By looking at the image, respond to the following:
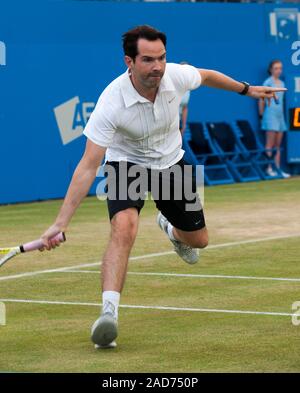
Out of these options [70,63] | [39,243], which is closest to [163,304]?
[39,243]

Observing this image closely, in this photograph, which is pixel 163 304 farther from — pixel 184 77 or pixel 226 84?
pixel 184 77

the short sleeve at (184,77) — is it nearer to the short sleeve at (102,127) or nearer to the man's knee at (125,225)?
the short sleeve at (102,127)

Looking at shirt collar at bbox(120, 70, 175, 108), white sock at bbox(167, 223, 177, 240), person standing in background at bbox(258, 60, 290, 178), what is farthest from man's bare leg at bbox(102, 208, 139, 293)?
person standing in background at bbox(258, 60, 290, 178)

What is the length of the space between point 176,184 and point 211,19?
1309cm

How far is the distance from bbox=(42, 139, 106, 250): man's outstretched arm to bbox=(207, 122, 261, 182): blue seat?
44.4ft

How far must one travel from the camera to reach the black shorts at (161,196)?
8.58 meters

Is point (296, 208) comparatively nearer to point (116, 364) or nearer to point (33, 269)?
point (33, 269)

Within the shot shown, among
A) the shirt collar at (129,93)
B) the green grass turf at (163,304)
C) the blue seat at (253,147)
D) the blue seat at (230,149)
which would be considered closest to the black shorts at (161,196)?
the shirt collar at (129,93)

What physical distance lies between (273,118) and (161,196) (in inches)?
544

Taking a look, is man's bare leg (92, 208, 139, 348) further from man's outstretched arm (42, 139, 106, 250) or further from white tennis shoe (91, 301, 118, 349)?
man's outstretched arm (42, 139, 106, 250)

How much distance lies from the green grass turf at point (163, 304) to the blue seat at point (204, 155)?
4.91 meters

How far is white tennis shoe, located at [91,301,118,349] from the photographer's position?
7902mm
